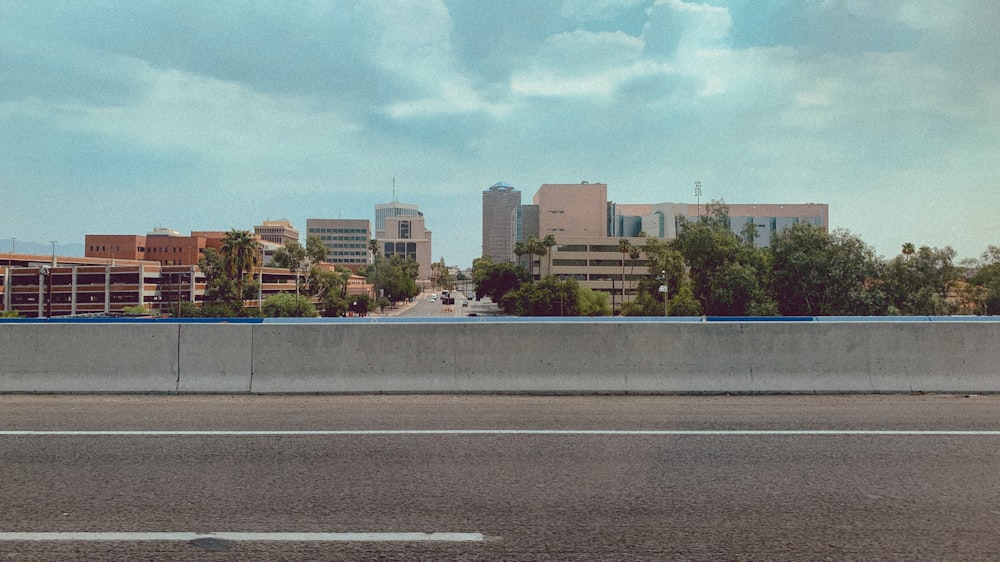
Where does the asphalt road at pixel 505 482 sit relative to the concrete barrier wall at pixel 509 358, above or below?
below

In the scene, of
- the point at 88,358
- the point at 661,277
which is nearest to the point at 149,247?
the point at 661,277

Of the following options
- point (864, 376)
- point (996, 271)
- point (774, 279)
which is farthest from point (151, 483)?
point (996, 271)

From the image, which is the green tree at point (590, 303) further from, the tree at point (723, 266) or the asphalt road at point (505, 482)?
the asphalt road at point (505, 482)

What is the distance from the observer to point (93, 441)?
23.6 feet

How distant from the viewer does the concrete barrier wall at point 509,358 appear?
33.7 ft

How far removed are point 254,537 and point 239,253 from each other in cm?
11306

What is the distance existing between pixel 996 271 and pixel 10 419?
362 ft

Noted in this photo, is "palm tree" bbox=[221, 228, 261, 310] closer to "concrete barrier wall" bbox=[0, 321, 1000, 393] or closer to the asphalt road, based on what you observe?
"concrete barrier wall" bbox=[0, 321, 1000, 393]

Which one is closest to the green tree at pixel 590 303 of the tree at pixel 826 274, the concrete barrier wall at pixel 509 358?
the tree at pixel 826 274

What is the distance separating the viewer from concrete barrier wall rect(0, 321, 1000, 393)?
10281mm

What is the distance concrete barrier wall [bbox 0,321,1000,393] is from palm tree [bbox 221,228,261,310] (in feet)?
341

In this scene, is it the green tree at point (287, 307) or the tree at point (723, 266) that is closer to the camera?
the tree at point (723, 266)

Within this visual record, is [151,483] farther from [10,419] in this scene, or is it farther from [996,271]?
[996,271]

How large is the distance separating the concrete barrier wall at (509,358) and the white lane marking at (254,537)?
5.70 meters
